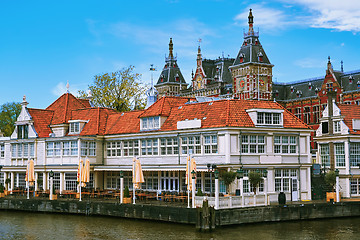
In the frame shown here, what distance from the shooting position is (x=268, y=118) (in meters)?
42.6

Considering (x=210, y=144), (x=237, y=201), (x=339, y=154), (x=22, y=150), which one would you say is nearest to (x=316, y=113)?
(x=339, y=154)

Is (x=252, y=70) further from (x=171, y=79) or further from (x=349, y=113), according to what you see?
(x=349, y=113)

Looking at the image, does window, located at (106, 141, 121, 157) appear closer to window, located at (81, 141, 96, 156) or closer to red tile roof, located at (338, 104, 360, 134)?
window, located at (81, 141, 96, 156)

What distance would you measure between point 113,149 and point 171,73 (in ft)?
291

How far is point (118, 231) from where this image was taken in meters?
34.3

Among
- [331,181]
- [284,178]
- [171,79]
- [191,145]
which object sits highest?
[171,79]

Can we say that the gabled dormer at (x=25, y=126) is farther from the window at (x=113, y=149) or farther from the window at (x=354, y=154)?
the window at (x=354, y=154)

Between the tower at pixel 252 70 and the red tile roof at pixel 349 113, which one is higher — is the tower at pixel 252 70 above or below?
above

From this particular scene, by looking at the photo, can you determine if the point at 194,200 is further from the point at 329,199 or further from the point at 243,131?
the point at 329,199

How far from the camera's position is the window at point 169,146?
44406 mm

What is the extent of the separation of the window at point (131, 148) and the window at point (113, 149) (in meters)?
0.93

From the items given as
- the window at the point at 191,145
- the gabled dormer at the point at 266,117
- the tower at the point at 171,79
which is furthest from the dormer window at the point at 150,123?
the tower at the point at 171,79

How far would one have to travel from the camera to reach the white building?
41.4 metres

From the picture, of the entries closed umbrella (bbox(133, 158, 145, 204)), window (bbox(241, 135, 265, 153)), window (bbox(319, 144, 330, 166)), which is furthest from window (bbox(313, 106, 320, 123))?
closed umbrella (bbox(133, 158, 145, 204))
